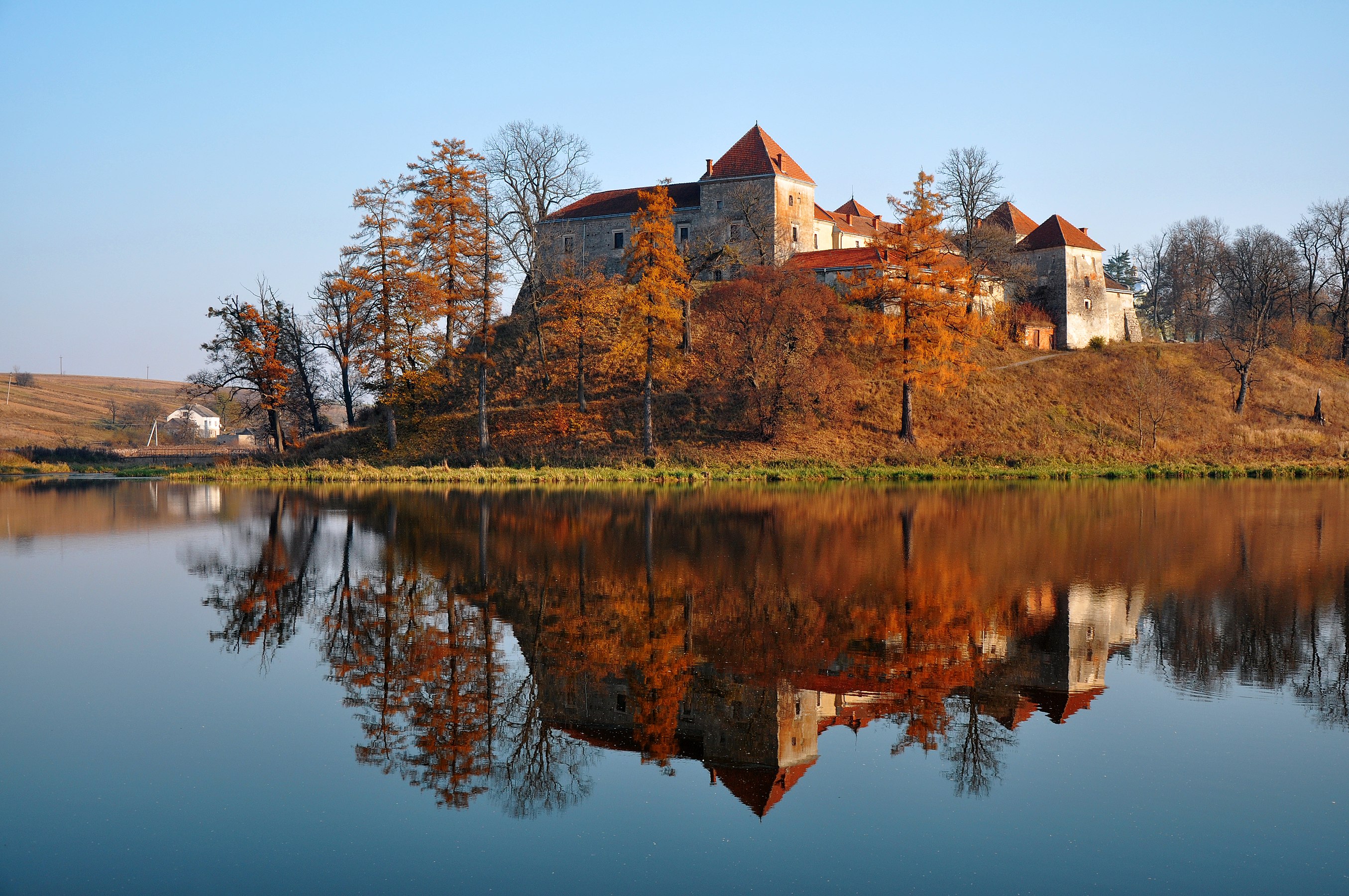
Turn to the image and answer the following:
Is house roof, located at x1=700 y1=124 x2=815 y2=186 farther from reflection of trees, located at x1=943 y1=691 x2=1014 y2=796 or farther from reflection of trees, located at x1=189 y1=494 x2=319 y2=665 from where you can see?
reflection of trees, located at x1=943 y1=691 x2=1014 y2=796

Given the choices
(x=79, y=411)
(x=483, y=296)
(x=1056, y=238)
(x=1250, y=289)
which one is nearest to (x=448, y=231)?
(x=483, y=296)

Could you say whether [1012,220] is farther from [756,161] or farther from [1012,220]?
[756,161]

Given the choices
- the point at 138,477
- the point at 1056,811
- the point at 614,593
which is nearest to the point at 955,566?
the point at 614,593

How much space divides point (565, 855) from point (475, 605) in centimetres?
712

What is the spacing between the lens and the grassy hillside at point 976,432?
4212cm

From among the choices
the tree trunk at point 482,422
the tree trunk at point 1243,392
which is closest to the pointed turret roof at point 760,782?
the tree trunk at point 482,422

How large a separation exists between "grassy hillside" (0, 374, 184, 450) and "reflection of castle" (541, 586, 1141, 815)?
58102 millimetres

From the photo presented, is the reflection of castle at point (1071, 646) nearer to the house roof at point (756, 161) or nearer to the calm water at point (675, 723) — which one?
the calm water at point (675, 723)

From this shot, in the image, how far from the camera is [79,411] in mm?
100688

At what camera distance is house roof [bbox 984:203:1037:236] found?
64312 millimetres

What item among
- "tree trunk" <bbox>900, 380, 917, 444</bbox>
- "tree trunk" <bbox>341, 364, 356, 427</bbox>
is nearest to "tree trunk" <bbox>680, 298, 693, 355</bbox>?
"tree trunk" <bbox>900, 380, 917, 444</bbox>

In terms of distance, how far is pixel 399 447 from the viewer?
146ft

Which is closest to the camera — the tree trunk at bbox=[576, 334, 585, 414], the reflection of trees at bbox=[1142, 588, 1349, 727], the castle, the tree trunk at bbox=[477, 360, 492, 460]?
the reflection of trees at bbox=[1142, 588, 1349, 727]

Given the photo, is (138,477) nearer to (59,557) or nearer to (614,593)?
(59,557)
